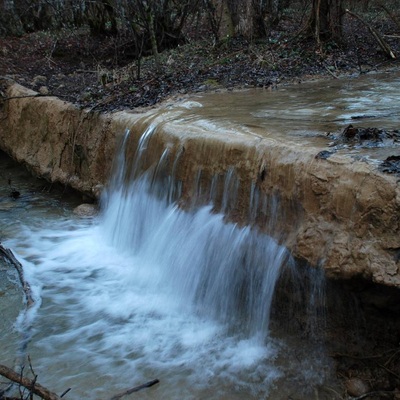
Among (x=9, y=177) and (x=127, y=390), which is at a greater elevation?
(x=9, y=177)

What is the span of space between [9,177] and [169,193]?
190 inches

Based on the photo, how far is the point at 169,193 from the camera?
5.73 meters

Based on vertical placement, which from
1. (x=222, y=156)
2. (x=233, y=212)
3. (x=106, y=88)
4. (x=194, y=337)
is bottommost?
(x=194, y=337)

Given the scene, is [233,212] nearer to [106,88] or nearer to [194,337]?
[194,337]

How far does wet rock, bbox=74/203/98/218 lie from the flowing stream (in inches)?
26.6

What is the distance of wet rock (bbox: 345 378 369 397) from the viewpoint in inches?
137

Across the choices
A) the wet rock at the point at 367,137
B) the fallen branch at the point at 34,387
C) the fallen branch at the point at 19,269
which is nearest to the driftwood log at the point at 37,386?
the fallen branch at the point at 34,387

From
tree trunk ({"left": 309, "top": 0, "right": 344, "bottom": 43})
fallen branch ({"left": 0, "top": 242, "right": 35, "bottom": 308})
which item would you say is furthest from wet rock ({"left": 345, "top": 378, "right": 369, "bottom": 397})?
tree trunk ({"left": 309, "top": 0, "right": 344, "bottom": 43})

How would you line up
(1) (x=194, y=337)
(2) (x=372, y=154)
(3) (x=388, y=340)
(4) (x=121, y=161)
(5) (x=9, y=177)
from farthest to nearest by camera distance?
(5) (x=9, y=177)
(4) (x=121, y=161)
(1) (x=194, y=337)
(2) (x=372, y=154)
(3) (x=388, y=340)

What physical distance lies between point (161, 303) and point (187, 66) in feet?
23.4

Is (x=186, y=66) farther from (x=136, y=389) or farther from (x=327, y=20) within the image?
(x=136, y=389)

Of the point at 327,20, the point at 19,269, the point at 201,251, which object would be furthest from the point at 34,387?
the point at 327,20

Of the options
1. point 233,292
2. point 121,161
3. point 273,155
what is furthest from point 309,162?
point 121,161

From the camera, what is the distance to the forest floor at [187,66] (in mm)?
8758
